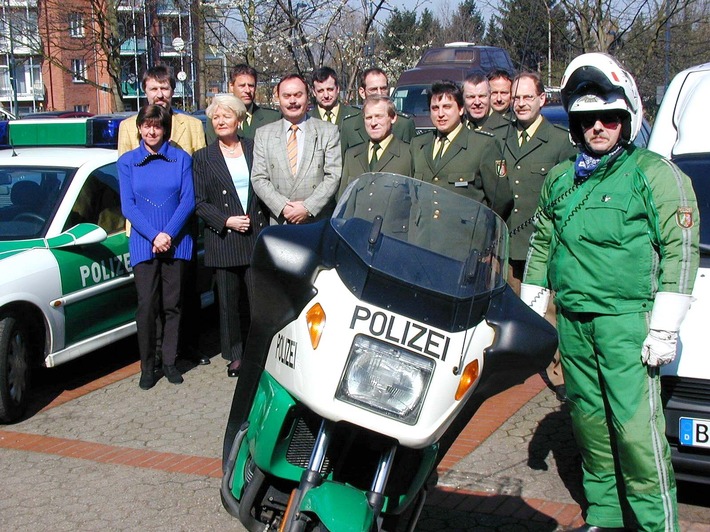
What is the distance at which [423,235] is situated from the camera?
3.53 metres

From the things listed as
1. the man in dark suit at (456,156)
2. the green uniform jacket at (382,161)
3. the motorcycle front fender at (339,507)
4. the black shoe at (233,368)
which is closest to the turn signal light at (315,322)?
→ the motorcycle front fender at (339,507)

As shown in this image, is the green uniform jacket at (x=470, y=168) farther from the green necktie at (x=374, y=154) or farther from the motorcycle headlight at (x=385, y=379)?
the motorcycle headlight at (x=385, y=379)

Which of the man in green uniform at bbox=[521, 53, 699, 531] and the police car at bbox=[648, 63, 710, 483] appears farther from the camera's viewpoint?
the police car at bbox=[648, 63, 710, 483]

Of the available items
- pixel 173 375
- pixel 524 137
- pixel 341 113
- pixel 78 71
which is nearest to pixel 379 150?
pixel 524 137

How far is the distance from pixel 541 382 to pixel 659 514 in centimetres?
307

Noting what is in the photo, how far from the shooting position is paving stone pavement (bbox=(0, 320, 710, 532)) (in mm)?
4785

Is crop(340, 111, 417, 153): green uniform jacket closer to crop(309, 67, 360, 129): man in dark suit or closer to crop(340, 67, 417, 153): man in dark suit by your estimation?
crop(340, 67, 417, 153): man in dark suit

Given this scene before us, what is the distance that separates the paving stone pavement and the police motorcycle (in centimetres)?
128

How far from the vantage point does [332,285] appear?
327 cm

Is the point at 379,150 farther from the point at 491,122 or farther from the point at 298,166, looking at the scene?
the point at 491,122

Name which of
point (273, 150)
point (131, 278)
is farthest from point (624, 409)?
point (131, 278)

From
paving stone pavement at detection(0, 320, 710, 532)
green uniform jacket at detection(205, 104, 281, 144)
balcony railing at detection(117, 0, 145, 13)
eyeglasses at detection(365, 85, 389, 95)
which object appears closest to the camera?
paving stone pavement at detection(0, 320, 710, 532)

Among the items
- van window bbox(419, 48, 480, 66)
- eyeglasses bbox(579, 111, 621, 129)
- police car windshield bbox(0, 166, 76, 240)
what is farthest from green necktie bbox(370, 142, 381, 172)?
van window bbox(419, 48, 480, 66)

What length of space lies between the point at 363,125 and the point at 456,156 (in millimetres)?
2041
